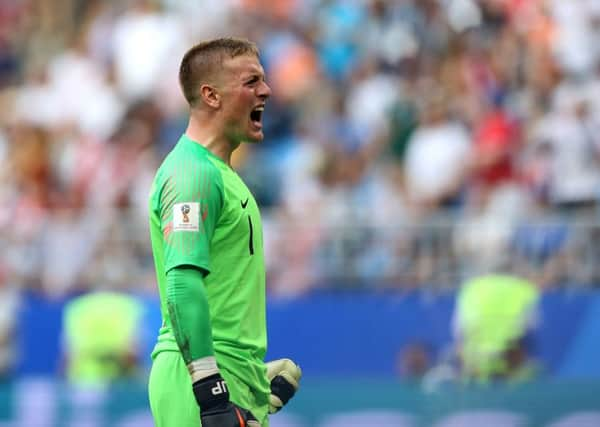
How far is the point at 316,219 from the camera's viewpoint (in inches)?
478

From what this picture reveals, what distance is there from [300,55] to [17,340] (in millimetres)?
3813

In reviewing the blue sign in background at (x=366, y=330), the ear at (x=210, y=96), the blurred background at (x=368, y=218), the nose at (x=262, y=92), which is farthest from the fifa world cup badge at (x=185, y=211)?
the blue sign in background at (x=366, y=330)

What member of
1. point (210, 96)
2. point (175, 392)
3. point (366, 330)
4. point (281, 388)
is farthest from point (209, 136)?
point (366, 330)

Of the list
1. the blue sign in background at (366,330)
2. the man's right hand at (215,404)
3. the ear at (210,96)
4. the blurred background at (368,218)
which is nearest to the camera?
the man's right hand at (215,404)

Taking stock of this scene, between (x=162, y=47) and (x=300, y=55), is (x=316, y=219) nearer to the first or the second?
(x=300, y=55)

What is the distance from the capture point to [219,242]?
17.3 feet

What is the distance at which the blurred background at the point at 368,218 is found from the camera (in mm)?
11156

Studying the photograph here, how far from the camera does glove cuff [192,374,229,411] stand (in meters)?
4.95

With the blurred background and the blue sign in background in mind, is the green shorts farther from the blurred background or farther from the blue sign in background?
the blue sign in background

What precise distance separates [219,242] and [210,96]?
521mm

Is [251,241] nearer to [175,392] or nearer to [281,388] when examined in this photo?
[175,392]

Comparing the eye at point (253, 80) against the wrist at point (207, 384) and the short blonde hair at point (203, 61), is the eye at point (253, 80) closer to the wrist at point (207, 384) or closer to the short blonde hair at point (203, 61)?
the short blonde hair at point (203, 61)

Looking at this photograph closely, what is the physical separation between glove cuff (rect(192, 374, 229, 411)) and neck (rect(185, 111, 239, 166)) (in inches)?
33.3

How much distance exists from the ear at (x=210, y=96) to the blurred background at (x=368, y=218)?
18.5ft
